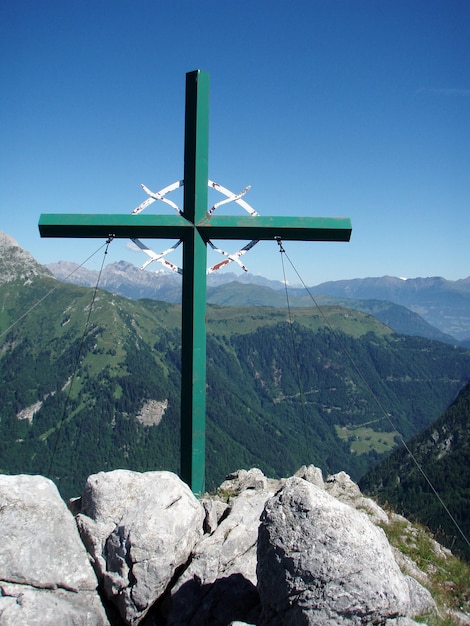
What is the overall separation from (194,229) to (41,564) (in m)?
6.08

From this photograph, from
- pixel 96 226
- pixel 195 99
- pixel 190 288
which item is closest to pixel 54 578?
pixel 190 288

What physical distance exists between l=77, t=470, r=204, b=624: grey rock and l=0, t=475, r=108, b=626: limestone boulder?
0.34m

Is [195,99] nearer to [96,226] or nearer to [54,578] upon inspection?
[96,226]

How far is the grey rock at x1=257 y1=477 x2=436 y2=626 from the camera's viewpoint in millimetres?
5535

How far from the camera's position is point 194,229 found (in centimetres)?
1006

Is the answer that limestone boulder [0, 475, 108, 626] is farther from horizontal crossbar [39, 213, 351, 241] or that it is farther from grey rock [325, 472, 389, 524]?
grey rock [325, 472, 389, 524]

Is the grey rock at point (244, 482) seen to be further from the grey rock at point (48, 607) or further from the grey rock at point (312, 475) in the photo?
the grey rock at point (48, 607)

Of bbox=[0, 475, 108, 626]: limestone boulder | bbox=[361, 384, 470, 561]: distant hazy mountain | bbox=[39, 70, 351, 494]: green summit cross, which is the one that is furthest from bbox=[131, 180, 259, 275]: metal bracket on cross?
bbox=[361, 384, 470, 561]: distant hazy mountain

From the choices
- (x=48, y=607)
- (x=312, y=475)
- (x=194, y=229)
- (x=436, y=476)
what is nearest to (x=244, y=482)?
(x=312, y=475)

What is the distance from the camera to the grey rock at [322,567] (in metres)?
5.54

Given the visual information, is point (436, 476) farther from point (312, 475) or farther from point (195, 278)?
point (195, 278)

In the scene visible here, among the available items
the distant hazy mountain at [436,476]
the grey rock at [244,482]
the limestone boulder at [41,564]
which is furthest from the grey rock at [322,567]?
the distant hazy mountain at [436,476]

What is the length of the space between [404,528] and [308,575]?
6.10 m

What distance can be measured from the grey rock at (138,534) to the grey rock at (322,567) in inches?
59.1
